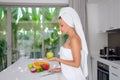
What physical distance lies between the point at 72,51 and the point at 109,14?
273cm

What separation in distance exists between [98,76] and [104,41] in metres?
1.12

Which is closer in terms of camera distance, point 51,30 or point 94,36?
point 94,36

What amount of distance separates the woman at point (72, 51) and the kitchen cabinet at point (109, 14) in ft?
7.08

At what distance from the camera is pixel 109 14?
371cm

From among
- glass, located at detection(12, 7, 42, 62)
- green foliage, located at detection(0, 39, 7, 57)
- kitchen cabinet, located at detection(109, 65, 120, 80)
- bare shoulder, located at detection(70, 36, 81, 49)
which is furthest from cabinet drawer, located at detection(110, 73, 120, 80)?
green foliage, located at detection(0, 39, 7, 57)

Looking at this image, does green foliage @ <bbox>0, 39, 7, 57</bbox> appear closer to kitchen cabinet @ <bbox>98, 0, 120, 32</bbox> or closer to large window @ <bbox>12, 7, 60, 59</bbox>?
large window @ <bbox>12, 7, 60, 59</bbox>

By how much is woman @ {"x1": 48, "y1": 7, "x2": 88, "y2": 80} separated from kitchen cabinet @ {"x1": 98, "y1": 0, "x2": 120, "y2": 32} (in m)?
2.16

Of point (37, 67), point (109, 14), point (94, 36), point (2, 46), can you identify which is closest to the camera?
point (37, 67)

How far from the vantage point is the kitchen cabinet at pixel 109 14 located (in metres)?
3.32

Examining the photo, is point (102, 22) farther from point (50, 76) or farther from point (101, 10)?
point (50, 76)

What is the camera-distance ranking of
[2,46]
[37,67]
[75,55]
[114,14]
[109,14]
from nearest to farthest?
[75,55] < [37,67] < [114,14] < [109,14] < [2,46]

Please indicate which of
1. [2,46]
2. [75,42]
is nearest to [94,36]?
[2,46]

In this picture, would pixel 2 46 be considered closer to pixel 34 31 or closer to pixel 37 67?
pixel 34 31

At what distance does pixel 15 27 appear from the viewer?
505cm
